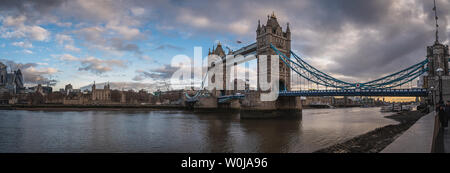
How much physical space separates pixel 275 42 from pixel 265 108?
7.98 meters

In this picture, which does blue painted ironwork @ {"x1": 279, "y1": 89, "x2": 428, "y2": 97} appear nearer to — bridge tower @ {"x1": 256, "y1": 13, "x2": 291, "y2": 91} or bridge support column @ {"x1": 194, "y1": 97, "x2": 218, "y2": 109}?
bridge tower @ {"x1": 256, "y1": 13, "x2": 291, "y2": 91}

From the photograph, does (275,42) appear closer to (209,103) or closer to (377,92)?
(377,92)

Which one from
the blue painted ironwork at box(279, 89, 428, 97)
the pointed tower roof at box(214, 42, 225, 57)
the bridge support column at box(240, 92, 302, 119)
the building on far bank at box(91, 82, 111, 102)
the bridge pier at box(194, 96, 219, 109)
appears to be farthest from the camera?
the building on far bank at box(91, 82, 111, 102)

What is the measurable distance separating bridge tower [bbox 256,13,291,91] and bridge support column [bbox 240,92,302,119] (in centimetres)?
216

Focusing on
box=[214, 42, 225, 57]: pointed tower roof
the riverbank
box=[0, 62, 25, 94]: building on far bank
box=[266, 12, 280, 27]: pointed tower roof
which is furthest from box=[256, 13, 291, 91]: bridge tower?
box=[0, 62, 25, 94]: building on far bank

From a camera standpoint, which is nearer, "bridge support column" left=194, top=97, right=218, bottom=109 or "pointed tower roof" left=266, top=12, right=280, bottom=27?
"pointed tower roof" left=266, top=12, right=280, bottom=27

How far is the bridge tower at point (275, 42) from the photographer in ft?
87.1

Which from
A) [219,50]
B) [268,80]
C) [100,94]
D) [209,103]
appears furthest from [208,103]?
[100,94]

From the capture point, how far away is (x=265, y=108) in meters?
24.8

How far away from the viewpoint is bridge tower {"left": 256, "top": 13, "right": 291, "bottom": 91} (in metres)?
26.5

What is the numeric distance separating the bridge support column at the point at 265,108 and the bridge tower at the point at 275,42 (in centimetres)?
216
